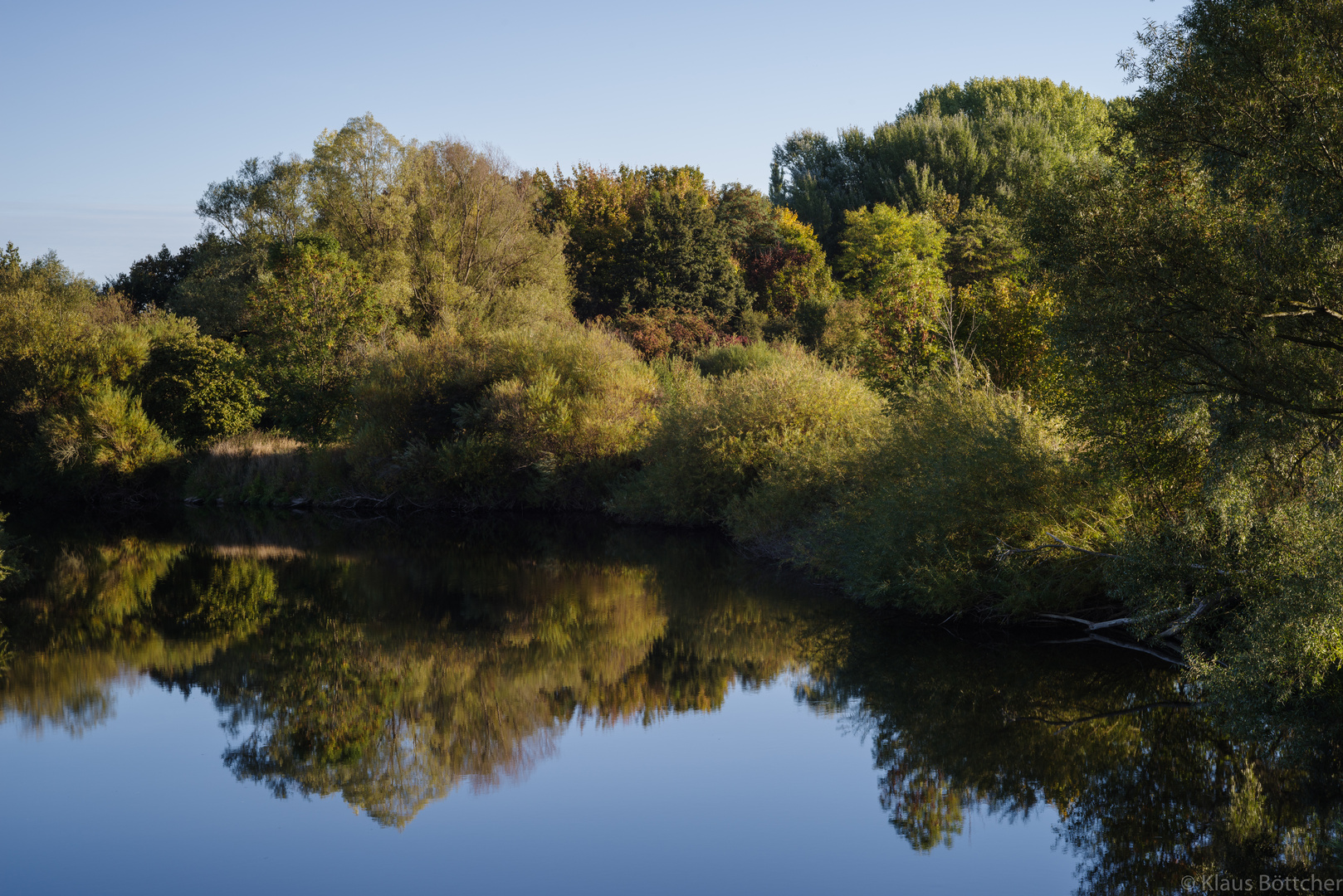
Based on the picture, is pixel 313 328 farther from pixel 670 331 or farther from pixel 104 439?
pixel 670 331

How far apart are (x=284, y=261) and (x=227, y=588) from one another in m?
19.8

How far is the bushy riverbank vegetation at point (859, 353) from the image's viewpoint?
31.5ft

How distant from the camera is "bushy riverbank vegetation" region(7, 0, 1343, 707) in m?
9.60

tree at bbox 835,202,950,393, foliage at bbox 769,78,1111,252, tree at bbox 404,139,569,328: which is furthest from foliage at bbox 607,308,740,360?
tree at bbox 835,202,950,393

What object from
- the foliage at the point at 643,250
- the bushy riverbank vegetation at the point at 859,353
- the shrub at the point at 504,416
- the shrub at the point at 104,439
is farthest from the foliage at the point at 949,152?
the shrub at the point at 104,439

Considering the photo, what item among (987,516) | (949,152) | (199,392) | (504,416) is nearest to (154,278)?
(199,392)

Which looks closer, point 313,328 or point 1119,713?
point 1119,713

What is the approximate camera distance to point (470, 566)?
20.8m

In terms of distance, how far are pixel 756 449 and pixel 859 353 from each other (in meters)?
3.46

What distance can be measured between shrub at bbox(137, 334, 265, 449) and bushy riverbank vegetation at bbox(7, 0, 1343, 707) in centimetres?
10

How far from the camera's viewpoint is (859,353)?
22875 mm

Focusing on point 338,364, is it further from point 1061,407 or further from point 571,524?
point 1061,407

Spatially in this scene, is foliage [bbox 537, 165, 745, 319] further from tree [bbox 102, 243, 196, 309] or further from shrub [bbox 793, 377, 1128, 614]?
shrub [bbox 793, 377, 1128, 614]

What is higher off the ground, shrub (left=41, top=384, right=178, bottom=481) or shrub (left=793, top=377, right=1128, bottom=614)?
shrub (left=41, top=384, right=178, bottom=481)
